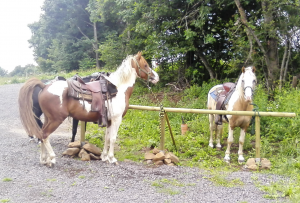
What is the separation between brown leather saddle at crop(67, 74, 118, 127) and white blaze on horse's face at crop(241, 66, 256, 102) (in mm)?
2382

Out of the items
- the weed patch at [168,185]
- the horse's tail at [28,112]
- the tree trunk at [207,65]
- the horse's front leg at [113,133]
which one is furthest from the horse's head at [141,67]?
the tree trunk at [207,65]

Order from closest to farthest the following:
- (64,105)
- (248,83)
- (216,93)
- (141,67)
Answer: (64,105), (248,83), (141,67), (216,93)

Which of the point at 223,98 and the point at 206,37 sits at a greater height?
the point at 206,37

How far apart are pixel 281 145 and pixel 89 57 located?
2320cm

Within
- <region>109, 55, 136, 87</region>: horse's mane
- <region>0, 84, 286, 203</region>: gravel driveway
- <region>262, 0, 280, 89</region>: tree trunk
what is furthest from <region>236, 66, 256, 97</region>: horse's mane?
<region>262, 0, 280, 89</region>: tree trunk

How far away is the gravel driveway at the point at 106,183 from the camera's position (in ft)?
11.1

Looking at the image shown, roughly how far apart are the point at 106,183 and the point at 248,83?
2.99m

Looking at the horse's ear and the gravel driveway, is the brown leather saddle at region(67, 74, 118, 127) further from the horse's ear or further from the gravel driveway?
the gravel driveway

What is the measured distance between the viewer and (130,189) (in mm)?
3674

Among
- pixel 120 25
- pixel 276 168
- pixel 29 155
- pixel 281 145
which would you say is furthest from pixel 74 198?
pixel 120 25

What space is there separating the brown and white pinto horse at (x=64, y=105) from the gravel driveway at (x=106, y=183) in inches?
16.6

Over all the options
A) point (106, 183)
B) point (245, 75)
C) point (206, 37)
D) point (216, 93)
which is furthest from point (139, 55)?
point (206, 37)

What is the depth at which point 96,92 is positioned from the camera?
4684 mm

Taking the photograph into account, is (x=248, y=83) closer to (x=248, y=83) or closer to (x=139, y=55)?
(x=248, y=83)
